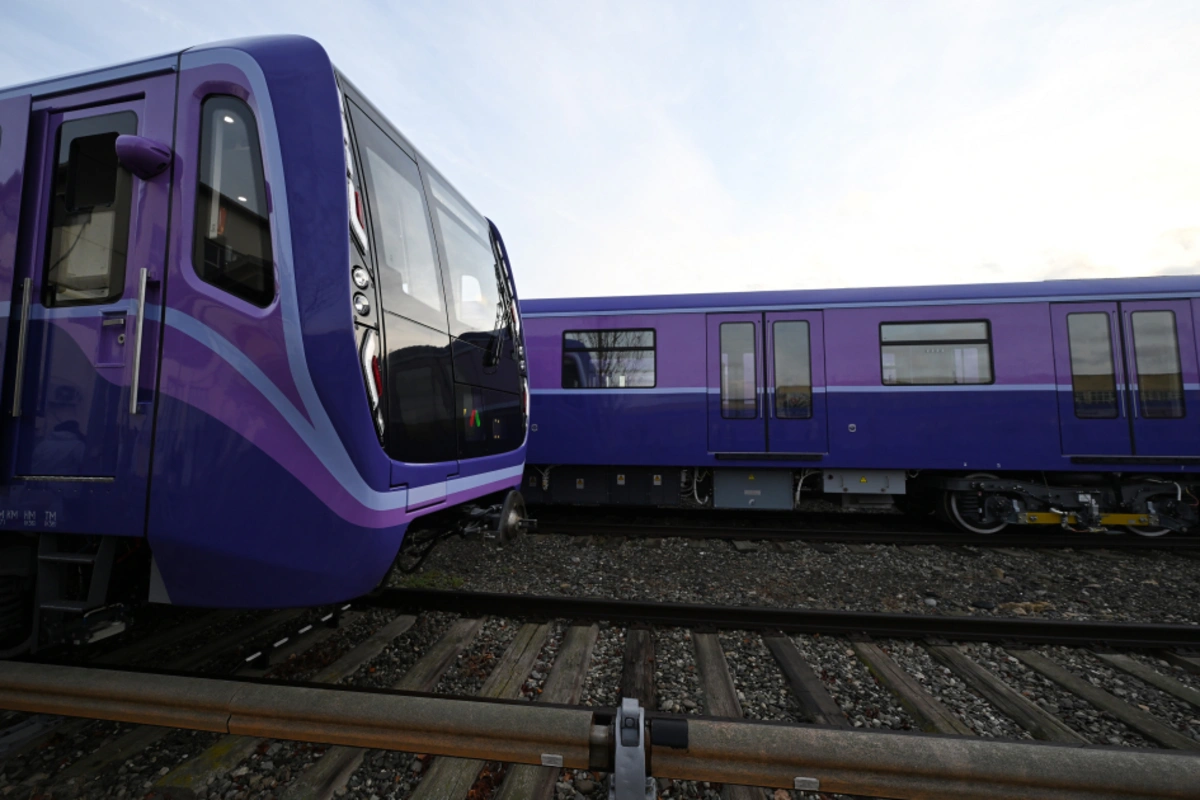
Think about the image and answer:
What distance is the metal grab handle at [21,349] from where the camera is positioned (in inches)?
84.7

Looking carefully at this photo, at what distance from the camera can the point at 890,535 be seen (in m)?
6.32

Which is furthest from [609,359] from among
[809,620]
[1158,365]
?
[1158,365]

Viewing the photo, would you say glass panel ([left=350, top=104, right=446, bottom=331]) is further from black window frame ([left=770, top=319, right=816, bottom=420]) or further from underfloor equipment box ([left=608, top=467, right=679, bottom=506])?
black window frame ([left=770, top=319, right=816, bottom=420])

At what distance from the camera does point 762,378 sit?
6973mm

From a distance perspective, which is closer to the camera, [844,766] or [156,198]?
[844,766]

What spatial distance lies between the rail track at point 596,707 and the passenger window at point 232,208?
5.24 ft

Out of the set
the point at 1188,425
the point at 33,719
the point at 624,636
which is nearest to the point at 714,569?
the point at 624,636

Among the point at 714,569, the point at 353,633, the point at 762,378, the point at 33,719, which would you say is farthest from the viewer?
the point at 762,378

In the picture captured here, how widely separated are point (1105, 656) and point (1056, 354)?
15.4 ft

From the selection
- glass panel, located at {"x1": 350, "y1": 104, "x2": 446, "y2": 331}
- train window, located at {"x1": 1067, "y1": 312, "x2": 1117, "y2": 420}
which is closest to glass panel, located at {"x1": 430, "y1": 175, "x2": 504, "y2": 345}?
glass panel, located at {"x1": 350, "y1": 104, "x2": 446, "y2": 331}

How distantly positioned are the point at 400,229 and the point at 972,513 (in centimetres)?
776

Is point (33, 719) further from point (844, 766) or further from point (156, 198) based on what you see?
point (844, 766)

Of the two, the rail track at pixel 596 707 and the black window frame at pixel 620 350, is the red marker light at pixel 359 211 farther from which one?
the black window frame at pixel 620 350

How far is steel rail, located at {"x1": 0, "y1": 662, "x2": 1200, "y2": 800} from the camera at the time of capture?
1.46 metres
